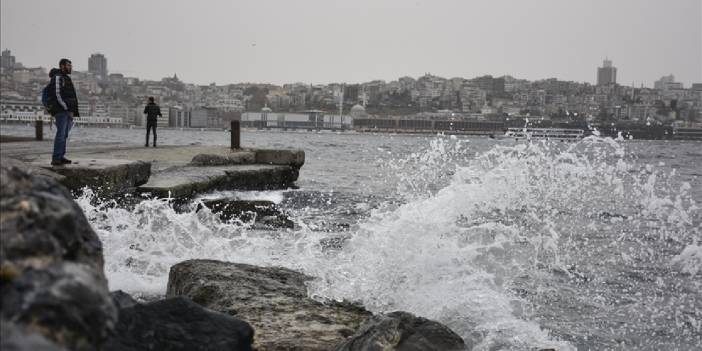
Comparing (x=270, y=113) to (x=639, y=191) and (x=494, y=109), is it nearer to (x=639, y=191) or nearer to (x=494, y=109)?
(x=494, y=109)

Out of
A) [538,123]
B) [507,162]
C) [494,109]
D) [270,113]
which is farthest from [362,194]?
[270,113]

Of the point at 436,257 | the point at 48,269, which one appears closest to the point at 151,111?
the point at 436,257

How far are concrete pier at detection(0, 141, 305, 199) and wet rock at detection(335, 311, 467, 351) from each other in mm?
3078

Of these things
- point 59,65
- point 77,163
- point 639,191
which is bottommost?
point 639,191

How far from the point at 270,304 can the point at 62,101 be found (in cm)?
469

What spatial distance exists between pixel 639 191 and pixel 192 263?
18.1 metres

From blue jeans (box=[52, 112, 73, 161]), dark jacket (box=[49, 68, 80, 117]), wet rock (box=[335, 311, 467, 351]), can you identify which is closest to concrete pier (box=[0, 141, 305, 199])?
blue jeans (box=[52, 112, 73, 161])

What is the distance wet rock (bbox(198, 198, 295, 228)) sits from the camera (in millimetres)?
8711

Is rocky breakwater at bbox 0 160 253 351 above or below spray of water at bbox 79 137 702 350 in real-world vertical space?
above

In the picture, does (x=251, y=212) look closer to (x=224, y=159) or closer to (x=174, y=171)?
(x=174, y=171)

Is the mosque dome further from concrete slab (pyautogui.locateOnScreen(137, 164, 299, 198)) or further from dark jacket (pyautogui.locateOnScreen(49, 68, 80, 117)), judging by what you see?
dark jacket (pyautogui.locateOnScreen(49, 68, 80, 117))

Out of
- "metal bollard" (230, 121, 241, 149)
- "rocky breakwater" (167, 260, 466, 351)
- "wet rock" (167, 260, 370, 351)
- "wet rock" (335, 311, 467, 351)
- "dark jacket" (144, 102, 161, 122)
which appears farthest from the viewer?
"dark jacket" (144, 102, 161, 122)

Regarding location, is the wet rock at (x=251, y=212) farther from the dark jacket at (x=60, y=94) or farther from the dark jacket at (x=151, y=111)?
the dark jacket at (x=151, y=111)

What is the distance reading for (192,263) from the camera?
4527 mm
